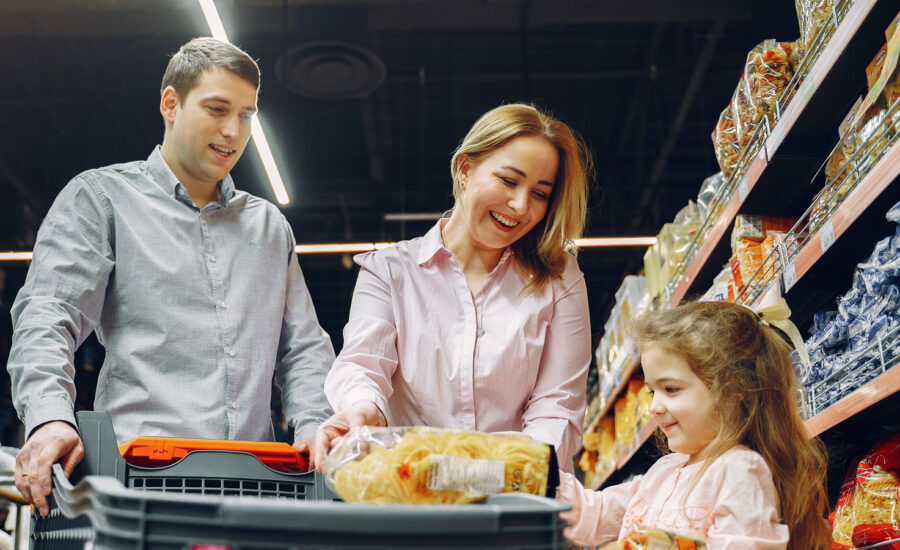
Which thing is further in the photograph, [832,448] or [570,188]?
[832,448]

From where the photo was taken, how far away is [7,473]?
5.49 feet

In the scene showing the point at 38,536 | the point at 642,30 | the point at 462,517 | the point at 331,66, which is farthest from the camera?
the point at 642,30

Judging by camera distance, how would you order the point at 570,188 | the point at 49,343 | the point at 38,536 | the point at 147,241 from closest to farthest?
the point at 38,536 < the point at 49,343 < the point at 147,241 < the point at 570,188

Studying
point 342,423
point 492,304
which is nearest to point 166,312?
point 342,423

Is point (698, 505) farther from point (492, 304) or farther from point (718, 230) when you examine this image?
point (718, 230)

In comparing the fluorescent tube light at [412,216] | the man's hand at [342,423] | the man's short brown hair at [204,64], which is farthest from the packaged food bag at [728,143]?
the fluorescent tube light at [412,216]

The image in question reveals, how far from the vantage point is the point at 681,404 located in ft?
5.77

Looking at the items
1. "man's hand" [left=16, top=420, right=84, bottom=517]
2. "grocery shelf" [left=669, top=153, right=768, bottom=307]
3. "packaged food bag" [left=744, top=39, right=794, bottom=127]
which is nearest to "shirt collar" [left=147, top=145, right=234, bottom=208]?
"man's hand" [left=16, top=420, right=84, bottom=517]

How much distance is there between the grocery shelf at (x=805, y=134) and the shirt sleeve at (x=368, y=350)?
47.3 inches

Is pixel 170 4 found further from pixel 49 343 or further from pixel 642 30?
pixel 49 343

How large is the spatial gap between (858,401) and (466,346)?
79 cm

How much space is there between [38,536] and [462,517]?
2.70 feet

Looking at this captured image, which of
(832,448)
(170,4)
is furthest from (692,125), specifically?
(832,448)

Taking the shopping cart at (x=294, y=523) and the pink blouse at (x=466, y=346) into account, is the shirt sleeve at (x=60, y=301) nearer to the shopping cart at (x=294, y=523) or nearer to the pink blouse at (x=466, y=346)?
the pink blouse at (x=466, y=346)
